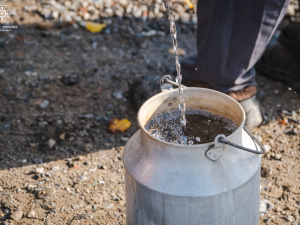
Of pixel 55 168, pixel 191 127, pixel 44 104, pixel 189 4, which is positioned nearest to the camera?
pixel 191 127

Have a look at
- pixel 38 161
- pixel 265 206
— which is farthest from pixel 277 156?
pixel 38 161

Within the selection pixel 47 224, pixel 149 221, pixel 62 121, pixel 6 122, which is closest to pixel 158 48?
pixel 62 121

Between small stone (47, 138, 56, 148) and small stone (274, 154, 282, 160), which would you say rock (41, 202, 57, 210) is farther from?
small stone (274, 154, 282, 160)

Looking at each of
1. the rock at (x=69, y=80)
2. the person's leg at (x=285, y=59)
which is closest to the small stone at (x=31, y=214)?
the rock at (x=69, y=80)

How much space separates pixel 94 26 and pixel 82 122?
4.57 ft

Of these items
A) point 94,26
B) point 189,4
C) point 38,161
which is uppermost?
point 189,4

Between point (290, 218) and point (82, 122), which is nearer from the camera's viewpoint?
point (290, 218)

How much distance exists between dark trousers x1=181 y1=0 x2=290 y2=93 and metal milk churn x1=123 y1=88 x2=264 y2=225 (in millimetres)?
1018

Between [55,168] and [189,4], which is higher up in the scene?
[189,4]

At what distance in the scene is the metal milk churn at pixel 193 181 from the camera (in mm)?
1634

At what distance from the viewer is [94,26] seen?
4207 millimetres

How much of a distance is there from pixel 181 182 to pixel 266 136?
1.52 metres

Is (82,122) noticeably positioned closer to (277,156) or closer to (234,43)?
(234,43)

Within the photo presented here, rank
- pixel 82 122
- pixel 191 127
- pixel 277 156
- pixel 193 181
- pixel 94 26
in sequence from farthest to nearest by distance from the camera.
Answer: pixel 94 26, pixel 82 122, pixel 277 156, pixel 191 127, pixel 193 181
